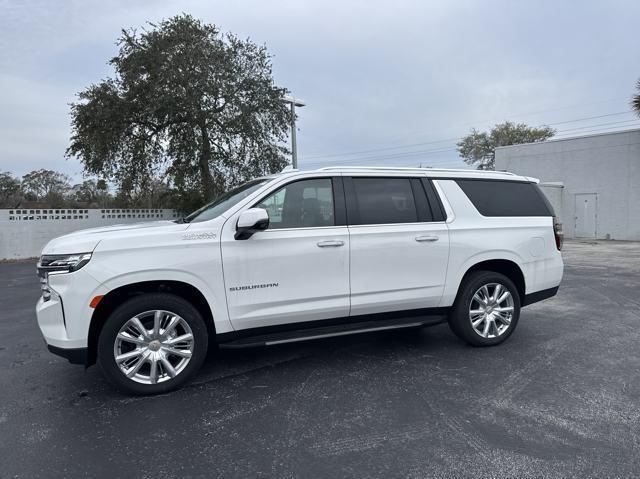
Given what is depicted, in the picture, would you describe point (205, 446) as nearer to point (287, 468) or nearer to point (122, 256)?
A: point (287, 468)

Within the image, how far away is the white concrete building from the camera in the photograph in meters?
19.4

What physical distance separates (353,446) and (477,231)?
274 centimetres

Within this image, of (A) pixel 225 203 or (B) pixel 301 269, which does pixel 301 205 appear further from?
(A) pixel 225 203

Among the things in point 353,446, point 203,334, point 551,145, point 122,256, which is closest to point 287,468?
point 353,446

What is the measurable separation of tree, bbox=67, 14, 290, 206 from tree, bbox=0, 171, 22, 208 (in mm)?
36935

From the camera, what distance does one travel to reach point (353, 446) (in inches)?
113

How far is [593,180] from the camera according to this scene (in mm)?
20484

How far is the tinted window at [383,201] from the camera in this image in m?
4.27

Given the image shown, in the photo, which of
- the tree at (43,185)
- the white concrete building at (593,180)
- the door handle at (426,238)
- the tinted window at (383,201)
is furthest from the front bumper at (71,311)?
the tree at (43,185)

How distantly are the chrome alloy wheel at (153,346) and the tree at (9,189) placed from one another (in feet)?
179

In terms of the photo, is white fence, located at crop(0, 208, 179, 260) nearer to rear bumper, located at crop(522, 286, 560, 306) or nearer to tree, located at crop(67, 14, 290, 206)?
tree, located at crop(67, 14, 290, 206)

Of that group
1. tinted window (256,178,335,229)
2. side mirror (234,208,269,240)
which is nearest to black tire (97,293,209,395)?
side mirror (234,208,269,240)

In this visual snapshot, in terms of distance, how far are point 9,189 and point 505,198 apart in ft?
196

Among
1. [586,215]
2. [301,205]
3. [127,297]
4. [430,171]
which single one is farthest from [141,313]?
[586,215]
